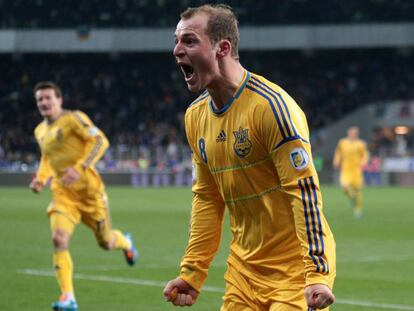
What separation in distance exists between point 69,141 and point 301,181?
304 inches

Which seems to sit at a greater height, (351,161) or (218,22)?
(218,22)

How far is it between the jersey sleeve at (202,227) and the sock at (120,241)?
7806 mm

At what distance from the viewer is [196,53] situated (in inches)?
196

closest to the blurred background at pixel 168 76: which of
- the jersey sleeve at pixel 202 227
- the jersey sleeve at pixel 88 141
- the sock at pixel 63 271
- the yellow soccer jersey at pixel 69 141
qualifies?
the yellow soccer jersey at pixel 69 141

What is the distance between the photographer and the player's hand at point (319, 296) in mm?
4676

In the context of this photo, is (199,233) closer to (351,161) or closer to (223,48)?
(223,48)

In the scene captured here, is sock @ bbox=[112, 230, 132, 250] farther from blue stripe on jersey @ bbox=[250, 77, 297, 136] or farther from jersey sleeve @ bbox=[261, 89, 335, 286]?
jersey sleeve @ bbox=[261, 89, 335, 286]

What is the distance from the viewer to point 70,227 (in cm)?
1155

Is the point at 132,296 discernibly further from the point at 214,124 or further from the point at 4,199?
the point at 4,199

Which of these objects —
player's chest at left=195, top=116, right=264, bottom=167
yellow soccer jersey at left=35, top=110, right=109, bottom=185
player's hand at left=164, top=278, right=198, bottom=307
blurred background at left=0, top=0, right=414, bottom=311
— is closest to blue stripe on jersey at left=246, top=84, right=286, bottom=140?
player's chest at left=195, top=116, right=264, bottom=167

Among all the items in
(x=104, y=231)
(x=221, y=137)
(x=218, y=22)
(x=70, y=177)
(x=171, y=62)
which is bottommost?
(x=104, y=231)

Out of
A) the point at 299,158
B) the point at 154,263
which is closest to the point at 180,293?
the point at 299,158

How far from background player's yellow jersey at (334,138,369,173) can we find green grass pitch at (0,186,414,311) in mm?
1172

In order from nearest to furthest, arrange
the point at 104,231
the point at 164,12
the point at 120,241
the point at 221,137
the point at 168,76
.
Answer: the point at 221,137 < the point at 104,231 < the point at 120,241 < the point at 164,12 < the point at 168,76
